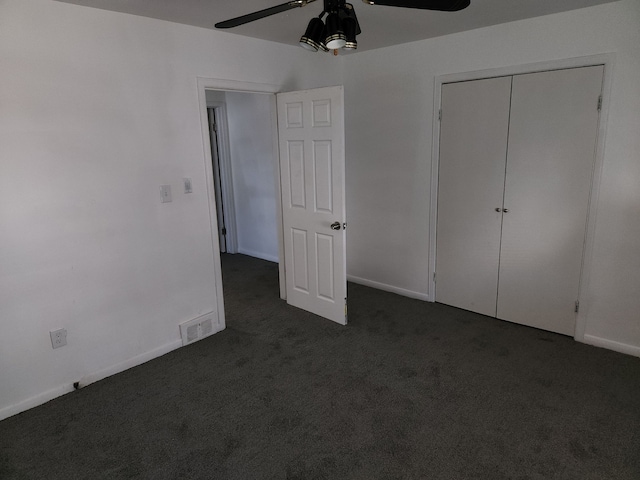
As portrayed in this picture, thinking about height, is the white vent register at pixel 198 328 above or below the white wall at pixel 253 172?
below

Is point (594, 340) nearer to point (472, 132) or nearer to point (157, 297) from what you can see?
point (472, 132)

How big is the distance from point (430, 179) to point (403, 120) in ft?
2.02

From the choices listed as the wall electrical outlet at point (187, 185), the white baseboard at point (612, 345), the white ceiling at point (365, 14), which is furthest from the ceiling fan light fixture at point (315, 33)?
the white baseboard at point (612, 345)

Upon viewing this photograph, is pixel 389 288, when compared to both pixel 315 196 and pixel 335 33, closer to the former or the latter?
pixel 315 196

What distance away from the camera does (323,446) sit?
81.7 inches

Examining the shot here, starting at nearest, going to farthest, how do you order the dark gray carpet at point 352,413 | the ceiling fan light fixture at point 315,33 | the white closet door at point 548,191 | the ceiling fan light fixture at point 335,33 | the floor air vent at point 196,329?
the ceiling fan light fixture at point 335,33
the ceiling fan light fixture at point 315,33
the dark gray carpet at point 352,413
the white closet door at point 548,191
the floor air vent at point 196,329

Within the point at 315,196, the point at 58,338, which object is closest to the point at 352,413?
the point at 315,196

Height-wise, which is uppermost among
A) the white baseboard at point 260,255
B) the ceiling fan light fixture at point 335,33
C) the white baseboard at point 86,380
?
the ceiling fan light fixture at point 335,33

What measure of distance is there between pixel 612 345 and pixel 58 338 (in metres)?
3.84

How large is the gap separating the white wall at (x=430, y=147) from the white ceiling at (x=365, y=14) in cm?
16

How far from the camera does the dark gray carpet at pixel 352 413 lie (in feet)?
6.43

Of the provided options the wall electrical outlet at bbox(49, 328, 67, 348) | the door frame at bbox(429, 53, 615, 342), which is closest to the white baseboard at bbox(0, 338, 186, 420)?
the wall electrical outlet at bbox(49, 328, 67, 348)

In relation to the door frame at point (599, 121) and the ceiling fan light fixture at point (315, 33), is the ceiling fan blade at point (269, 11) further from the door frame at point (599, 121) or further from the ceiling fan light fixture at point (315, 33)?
the door frame at point (599, 121)

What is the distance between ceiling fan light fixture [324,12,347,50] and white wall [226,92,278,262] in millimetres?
3360
